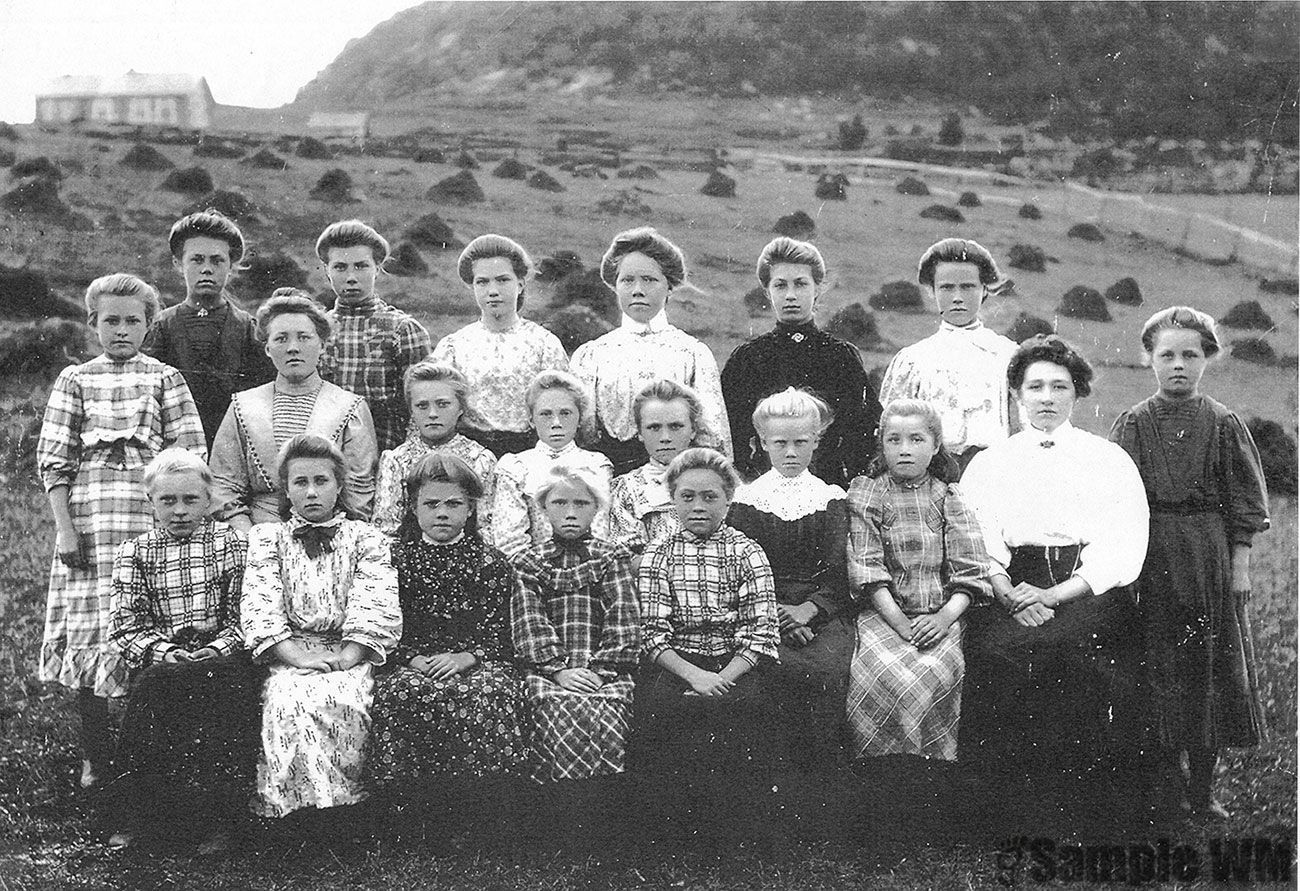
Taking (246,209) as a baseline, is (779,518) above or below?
below

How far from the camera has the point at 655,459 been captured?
5012 millimetres

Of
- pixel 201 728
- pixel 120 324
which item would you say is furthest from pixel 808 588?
pixel 120 324

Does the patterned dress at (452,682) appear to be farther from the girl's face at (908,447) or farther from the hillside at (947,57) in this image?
the hillside at (947,57)

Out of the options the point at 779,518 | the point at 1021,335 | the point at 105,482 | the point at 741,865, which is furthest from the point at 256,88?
the point at 741,865

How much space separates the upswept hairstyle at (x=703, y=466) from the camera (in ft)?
15.9

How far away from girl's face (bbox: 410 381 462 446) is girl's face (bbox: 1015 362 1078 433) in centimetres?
226

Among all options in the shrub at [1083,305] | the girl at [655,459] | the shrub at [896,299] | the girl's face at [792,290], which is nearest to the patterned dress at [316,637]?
the girl at [655,459]

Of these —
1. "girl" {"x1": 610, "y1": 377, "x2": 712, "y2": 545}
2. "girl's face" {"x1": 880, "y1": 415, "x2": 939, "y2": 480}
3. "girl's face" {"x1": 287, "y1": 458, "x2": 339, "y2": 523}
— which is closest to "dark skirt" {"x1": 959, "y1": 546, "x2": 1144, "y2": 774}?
"girl's face" {"x1": 880, "y1": 415, "x2": 939, "y2": 480}

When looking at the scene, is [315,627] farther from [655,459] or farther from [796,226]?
[796,226]

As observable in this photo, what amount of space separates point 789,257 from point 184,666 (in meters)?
2.79

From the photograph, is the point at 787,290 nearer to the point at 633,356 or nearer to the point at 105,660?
the point at 633,356

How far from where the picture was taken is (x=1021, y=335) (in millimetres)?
5336

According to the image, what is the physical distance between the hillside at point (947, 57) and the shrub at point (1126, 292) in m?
0.65

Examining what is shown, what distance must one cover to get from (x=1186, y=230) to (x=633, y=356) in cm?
246
